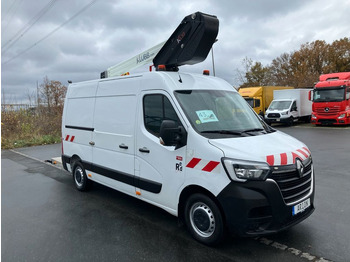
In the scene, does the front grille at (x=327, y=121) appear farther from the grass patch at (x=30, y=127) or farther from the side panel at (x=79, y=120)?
the side panel at (x=79, y=120)

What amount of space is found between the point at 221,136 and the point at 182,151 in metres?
0.54

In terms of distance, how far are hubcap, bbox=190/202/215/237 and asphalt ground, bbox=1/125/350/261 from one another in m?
0.19

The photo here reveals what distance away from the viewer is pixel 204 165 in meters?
3.32

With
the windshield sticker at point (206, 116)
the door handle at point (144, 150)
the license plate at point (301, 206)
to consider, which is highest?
the windshield sticker at point (206, 116)

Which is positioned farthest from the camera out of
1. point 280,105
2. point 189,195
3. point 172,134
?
point 280,105

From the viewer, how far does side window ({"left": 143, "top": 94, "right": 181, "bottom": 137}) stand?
3855mm

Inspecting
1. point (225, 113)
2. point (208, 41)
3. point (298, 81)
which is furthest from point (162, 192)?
point (298, 81)

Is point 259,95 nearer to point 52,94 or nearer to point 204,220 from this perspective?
point 52,94

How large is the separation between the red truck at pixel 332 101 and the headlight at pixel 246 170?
60.2 feet

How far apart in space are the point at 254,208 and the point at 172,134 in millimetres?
1297

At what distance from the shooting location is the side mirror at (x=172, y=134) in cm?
340

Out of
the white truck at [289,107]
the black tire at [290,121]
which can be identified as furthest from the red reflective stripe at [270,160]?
the black tire at [290,121]

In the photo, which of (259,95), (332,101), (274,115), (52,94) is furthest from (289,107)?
(52,94)

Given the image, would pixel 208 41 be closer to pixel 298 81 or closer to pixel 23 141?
pixel 23 141
